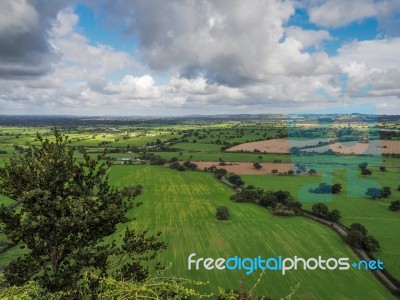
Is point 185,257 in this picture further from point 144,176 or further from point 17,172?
point 144,176

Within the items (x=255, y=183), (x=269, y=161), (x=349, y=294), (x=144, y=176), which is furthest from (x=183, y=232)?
(x=269, y=161)

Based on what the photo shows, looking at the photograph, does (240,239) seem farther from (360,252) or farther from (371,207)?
(371,207)

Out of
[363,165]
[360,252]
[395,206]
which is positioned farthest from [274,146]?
[360,252]

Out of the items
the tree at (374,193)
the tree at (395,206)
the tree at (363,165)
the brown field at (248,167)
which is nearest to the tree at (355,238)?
the tree at (395,206)

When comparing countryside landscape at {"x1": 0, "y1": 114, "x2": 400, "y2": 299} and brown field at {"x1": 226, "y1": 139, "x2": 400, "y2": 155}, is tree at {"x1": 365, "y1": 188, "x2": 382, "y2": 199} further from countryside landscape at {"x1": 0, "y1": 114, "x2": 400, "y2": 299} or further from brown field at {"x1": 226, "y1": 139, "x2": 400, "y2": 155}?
A: brown field at {"x1": 226, "y1": 139, "x2": 400, "y2": 155}

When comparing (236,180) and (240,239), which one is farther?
(236,180)

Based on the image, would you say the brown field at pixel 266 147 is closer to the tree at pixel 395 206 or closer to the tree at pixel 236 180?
the tree at pixel 236 180

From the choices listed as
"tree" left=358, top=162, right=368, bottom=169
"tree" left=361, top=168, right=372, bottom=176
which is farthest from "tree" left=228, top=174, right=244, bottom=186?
"tree" left=358, top=162, right=368, bottom=169
